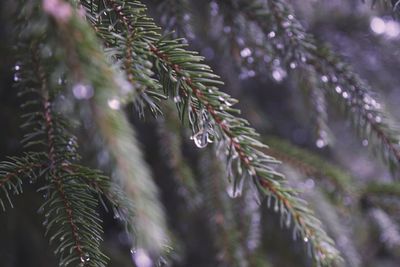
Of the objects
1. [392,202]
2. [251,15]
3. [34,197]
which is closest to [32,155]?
[251,15]

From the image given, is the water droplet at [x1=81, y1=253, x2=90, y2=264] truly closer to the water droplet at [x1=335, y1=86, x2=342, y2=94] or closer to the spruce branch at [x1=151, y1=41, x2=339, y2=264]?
the spruce branch at [x1=151, y1=41, x2=339, y2=264]

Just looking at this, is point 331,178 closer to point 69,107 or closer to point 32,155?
point 32,155

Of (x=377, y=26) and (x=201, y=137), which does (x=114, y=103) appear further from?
(x=377, y=26)

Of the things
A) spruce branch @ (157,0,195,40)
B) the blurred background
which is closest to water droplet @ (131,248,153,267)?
the blurred background

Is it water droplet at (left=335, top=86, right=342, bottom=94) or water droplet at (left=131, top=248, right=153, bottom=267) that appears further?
water droplet at (left=335, top=86, right=342, bottom=94)

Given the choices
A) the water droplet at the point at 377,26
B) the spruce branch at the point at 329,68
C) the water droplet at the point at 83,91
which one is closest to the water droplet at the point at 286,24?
the spruce branch at the point at 329,68

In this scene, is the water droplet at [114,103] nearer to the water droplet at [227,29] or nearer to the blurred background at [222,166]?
the blurred background at [222,166]

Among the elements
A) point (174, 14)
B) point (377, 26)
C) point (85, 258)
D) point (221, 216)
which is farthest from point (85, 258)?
point (377, 26)
